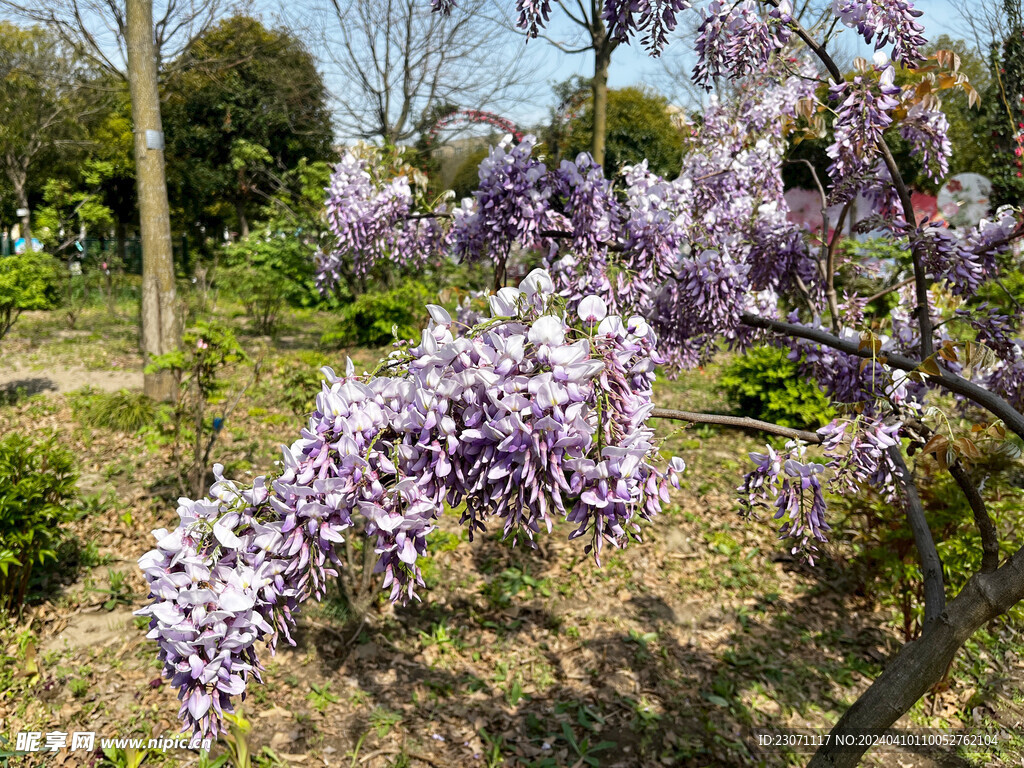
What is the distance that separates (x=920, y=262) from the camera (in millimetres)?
2504

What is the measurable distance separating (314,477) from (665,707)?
8.81ft

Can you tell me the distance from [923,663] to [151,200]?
756 centimetres

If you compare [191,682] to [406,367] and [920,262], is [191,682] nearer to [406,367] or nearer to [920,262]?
[406,367]

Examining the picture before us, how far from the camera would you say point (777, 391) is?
632 centimetres

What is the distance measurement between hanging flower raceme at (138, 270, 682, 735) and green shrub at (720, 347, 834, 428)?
5.29 meters

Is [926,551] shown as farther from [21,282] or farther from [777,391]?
[21,282]

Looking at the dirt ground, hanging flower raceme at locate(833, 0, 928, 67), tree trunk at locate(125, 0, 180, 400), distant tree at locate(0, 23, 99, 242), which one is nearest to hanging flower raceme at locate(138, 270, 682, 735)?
hanging flower raceme at locate(833, 0, 928, 67)

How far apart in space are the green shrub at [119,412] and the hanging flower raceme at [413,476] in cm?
562

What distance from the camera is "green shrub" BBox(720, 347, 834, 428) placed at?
6.22 meters

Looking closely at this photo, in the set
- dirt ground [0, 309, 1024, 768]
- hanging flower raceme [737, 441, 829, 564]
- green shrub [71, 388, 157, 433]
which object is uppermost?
hanging flower raceme [737, 441, 829, 564]

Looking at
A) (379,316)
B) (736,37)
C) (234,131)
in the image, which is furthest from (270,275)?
(234,131)

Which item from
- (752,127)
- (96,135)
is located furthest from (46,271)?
(96,135)

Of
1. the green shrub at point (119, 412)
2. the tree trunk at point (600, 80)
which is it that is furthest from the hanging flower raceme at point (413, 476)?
the tree trunk at point (600, 80)

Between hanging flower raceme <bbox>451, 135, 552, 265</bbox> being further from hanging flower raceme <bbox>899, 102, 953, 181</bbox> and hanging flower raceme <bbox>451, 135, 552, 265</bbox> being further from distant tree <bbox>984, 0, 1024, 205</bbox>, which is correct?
distant tree <bbox>984, 0, 1024, 205</bbox>
